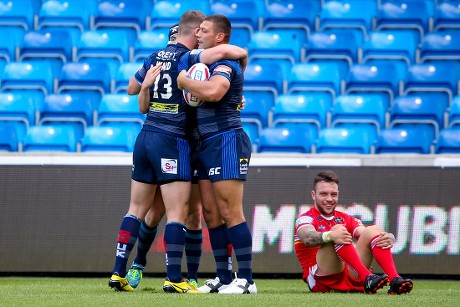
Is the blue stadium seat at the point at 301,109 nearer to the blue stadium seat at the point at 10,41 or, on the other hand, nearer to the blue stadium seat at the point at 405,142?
the blue stadium seat at the point at 405,142

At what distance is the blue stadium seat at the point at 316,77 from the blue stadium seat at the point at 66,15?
3749 mm

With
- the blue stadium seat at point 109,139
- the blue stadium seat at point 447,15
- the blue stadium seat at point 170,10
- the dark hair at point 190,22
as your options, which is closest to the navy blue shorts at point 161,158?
the dark hair at point 190,22

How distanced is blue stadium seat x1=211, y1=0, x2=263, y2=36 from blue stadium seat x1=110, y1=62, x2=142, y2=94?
171 cm

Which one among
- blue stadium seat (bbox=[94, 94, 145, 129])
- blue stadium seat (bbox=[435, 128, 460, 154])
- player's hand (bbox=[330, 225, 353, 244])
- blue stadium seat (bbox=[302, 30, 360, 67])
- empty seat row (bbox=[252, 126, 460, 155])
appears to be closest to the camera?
player's hand (bbox=[330, 225, 353, 244])

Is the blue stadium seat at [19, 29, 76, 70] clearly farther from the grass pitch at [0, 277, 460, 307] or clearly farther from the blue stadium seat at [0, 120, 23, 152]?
the grass pitch at [0, 277, 460, 307]

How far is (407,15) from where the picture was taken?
1452cm

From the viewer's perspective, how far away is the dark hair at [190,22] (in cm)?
766

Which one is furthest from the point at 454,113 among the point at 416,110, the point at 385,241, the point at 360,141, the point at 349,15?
the point at 385,241

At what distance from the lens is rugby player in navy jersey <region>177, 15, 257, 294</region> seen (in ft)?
24.4

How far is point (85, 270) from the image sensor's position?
10.4 meters

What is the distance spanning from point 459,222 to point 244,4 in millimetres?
6215

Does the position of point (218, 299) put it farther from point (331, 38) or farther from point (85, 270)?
point (331, 38)

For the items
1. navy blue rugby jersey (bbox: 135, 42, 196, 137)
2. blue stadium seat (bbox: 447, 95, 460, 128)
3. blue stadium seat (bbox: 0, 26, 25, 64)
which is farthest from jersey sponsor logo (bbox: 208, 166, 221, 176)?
blue stadium seat (bbox: 0, 26, 25, 64)

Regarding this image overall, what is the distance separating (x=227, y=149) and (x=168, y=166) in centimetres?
48
